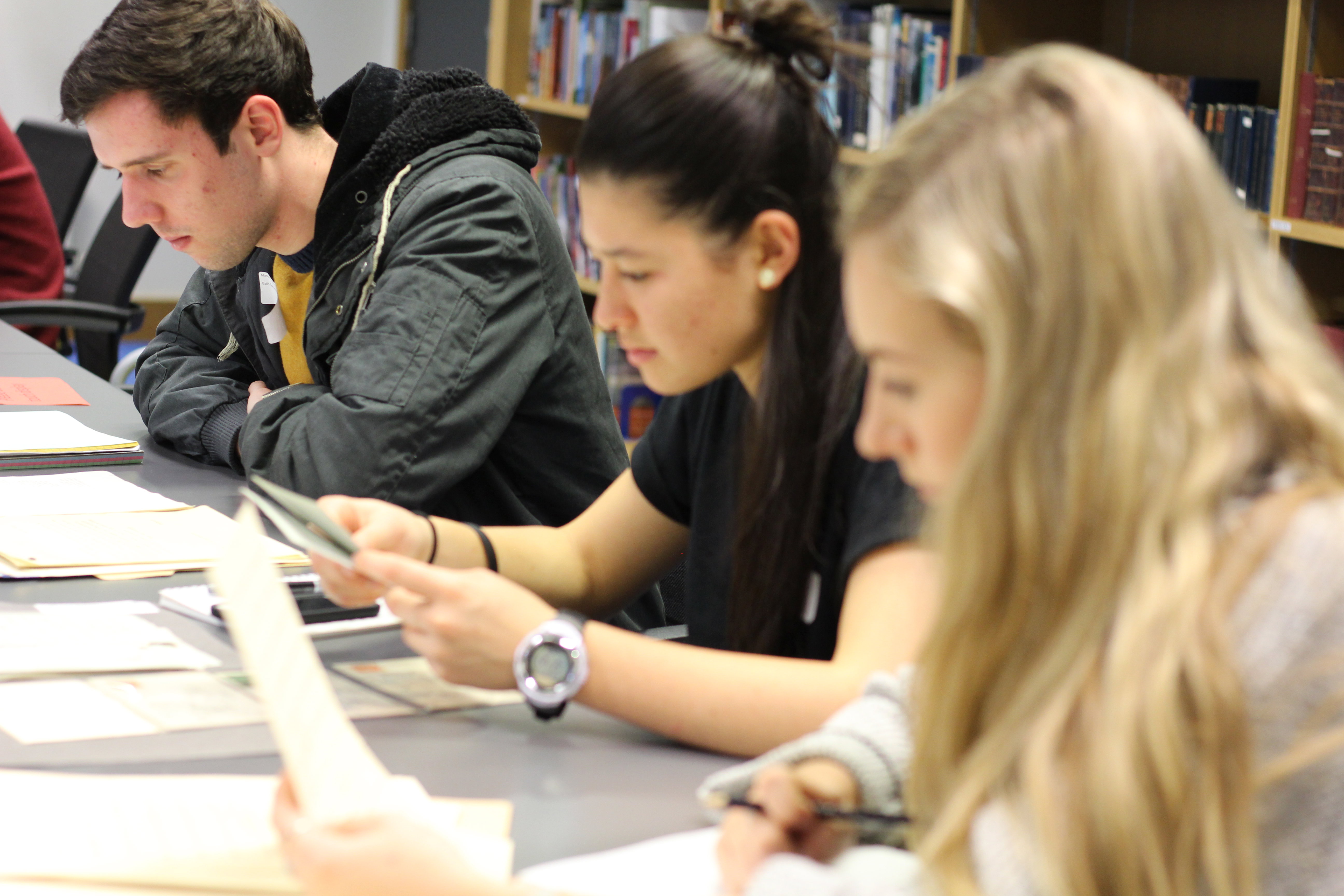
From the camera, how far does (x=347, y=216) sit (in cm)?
192

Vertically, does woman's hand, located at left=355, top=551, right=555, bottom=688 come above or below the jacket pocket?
below

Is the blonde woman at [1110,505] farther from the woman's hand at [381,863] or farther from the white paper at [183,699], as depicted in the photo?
the white paper at [183,699]

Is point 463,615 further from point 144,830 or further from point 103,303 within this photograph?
point 103,303

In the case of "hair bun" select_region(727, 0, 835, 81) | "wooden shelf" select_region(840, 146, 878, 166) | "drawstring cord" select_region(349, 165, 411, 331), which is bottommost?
"drawstring cord" select_region(349, 165, 411, 331)

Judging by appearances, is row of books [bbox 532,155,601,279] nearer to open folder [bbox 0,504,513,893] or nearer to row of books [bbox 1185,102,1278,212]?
row of books [bbox 1185,102,1278,212]

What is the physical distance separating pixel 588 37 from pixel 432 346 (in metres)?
2.47

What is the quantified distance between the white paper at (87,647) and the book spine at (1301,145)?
6.47 feet

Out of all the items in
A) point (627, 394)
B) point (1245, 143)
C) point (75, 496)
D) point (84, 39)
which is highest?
point (84, 39)

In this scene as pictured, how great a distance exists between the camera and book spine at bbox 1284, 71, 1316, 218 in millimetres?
2330

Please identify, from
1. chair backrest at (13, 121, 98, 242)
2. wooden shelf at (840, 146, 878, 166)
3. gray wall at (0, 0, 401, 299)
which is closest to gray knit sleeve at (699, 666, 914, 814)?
wooden shelf at (840, 146, 878, 166)

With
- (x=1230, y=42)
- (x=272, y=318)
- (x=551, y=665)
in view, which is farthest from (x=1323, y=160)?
(x=551, y=665)

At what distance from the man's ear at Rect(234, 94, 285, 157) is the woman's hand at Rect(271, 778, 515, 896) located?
1428 mm

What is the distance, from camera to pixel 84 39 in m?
5.75

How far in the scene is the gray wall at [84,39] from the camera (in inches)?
230
